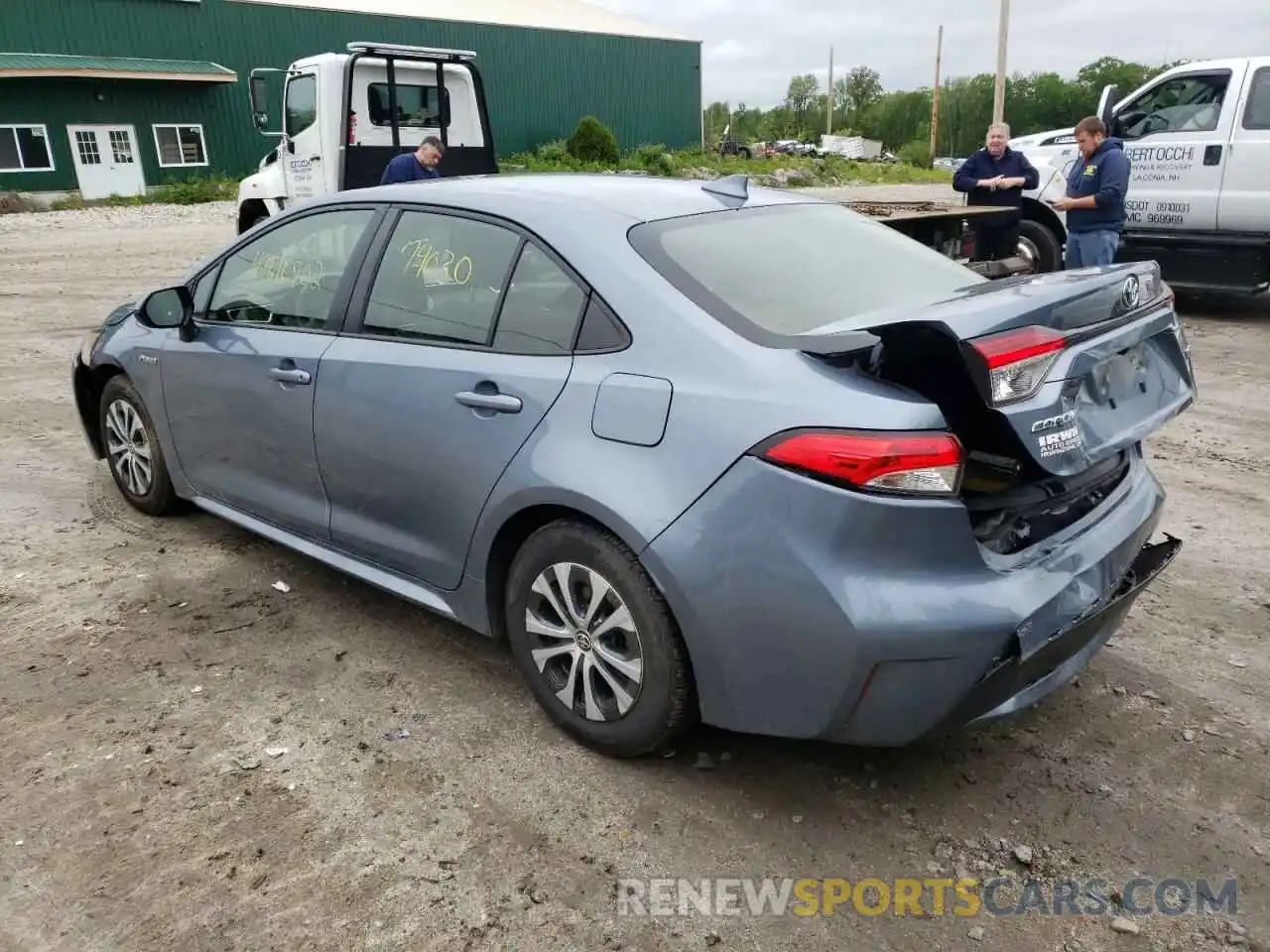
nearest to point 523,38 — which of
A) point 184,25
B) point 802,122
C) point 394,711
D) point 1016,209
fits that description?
point 184,25

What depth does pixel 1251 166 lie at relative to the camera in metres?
8.77

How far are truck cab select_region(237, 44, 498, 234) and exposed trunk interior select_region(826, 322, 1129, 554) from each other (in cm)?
957

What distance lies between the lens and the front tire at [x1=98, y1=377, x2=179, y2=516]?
4.41m

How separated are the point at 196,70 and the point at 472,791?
30658 millimetres

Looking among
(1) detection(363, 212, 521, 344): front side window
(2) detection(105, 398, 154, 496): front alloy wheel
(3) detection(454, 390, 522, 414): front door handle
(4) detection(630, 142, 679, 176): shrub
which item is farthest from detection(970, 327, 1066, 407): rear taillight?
(4) detection(630, 142, 679, 176): shrub

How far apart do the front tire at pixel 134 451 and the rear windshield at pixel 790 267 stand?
273cm

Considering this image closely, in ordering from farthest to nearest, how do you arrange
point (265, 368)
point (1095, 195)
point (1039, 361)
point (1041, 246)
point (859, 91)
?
point (859, 91) → point (1041, 246) → point (1095, 195) → point (265, 368) → point (1039, 361)

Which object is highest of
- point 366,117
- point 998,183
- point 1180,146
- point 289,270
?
point 366,117

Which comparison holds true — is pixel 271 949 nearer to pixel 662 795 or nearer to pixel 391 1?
pixel 662 795

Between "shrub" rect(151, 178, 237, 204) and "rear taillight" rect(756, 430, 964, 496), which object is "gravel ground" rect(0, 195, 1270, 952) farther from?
"shrub" rect(151, 178, 237, 204)

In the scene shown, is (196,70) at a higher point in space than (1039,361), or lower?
higher

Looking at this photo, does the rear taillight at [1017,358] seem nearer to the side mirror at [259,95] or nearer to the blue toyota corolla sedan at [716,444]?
the blue toyota corolla sedan at [716,444]

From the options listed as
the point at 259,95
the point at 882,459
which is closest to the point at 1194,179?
the point at 882,459

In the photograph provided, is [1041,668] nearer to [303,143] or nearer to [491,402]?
[491,402]
